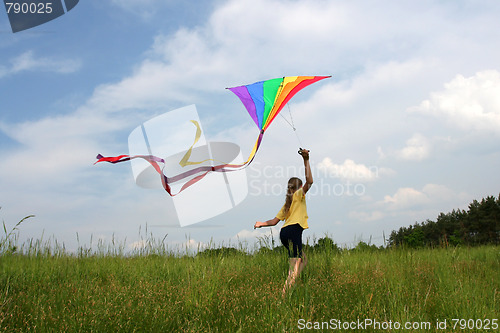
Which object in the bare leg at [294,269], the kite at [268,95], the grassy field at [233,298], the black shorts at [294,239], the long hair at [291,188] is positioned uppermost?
the kite at [268,95]

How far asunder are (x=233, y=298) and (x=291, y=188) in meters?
2.13

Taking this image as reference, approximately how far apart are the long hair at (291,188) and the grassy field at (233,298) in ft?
4.02

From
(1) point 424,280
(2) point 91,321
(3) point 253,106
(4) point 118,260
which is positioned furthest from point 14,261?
(1) point 424,280

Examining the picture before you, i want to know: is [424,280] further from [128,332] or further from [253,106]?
[128,332]

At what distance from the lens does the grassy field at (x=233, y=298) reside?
4246mm

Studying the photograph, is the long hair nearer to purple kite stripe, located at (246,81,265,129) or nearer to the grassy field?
the grassy field

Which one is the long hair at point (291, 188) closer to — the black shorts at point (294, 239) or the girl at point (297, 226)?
the girl at point (297, 226)

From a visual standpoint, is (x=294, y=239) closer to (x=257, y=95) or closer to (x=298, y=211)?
(x=298, y=211)

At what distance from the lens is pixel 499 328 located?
169 inches

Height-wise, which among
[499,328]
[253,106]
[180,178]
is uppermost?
[253,106]

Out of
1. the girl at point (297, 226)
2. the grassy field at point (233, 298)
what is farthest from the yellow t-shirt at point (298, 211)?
the grassy field at point (233, 298)

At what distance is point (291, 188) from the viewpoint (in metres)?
6.28

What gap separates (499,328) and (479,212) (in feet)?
121

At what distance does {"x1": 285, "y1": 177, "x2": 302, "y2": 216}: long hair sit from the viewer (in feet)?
20.4
